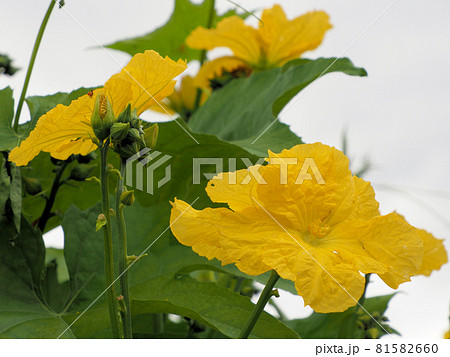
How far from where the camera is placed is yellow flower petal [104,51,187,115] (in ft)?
1.08

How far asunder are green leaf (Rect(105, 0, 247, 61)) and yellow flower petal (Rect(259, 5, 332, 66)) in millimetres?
119

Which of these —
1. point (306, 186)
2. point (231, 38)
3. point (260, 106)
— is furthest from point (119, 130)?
point (231, 38)

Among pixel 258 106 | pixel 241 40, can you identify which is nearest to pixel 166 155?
pixel 258 106

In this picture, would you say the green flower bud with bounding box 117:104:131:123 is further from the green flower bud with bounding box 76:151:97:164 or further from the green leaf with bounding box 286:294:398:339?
the green leaf with bounding box 286:294:398:339

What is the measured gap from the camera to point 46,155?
18.8 inches

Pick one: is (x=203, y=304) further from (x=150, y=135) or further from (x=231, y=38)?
(x=231, y=38)

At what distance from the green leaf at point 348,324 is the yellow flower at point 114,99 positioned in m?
0.26

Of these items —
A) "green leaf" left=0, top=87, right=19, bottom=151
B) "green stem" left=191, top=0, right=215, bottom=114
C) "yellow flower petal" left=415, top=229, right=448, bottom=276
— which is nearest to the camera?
"green leaf" left=0, top=87, right=19, bottom=151

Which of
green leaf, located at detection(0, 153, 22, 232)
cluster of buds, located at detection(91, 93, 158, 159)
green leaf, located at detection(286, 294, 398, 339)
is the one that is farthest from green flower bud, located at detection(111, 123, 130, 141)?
green leaf, located at detection(286, 294, 398, 339)

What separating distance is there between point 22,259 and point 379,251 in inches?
9.6

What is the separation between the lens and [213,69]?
0.66m

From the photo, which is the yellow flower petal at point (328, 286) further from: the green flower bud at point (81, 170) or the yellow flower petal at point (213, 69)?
the yellow flower petal at point (213, 69)

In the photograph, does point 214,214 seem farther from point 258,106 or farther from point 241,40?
point 241,40

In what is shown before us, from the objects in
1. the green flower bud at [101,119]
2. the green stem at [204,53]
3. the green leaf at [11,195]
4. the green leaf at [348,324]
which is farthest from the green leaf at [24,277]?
the green stem at [204,53]
